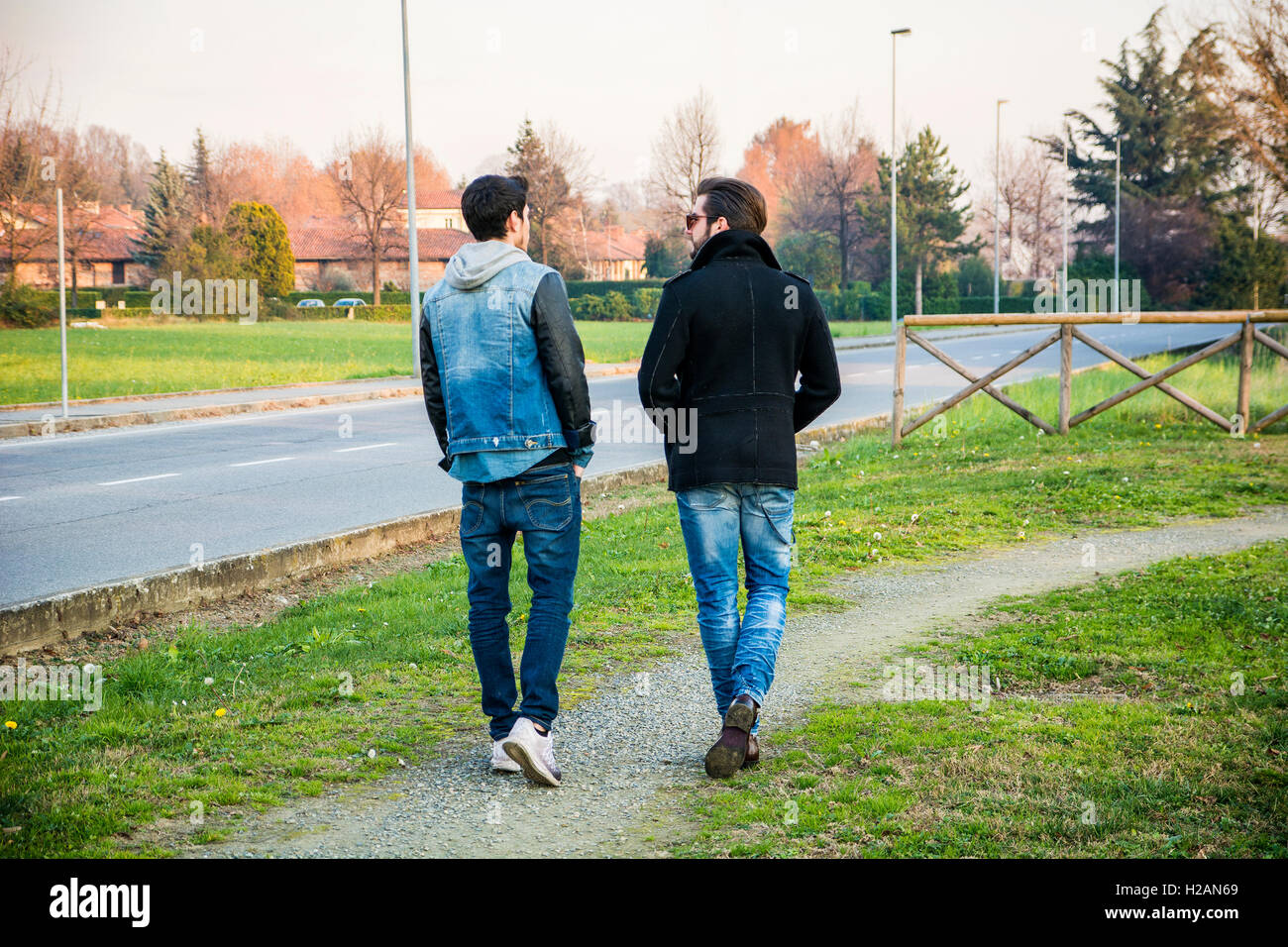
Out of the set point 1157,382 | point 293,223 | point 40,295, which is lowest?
point 1157,382

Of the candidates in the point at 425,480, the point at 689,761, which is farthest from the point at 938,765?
the point at 425,480

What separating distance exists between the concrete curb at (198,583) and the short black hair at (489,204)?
3223 millimetres

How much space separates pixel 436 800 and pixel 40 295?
43.5 m

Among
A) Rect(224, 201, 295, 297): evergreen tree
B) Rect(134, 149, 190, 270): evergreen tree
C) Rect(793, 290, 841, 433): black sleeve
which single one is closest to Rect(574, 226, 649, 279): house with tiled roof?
Rect(224, 201, 295, 297): evergreen tree

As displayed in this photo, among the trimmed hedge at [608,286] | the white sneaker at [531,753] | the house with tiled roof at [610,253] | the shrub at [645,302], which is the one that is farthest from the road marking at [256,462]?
the house with tiled roof at [610,253]

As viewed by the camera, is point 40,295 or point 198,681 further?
point 40,295

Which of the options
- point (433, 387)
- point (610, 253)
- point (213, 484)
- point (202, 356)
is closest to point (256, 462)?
point (213, 484)

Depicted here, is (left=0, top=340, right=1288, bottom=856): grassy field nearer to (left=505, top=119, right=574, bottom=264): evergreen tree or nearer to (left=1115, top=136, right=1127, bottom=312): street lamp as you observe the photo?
(left=1115, top=136, right=1127, bottom=312): street lamp

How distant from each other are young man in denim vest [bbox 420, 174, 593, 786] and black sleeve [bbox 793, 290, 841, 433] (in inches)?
33.4

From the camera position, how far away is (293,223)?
9000 cm

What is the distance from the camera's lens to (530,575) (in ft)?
13.7

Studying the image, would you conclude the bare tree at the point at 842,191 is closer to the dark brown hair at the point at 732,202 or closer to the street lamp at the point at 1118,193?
the street lamp at the point at 1118,193

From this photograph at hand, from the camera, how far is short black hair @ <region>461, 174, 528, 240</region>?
4.03 metres
